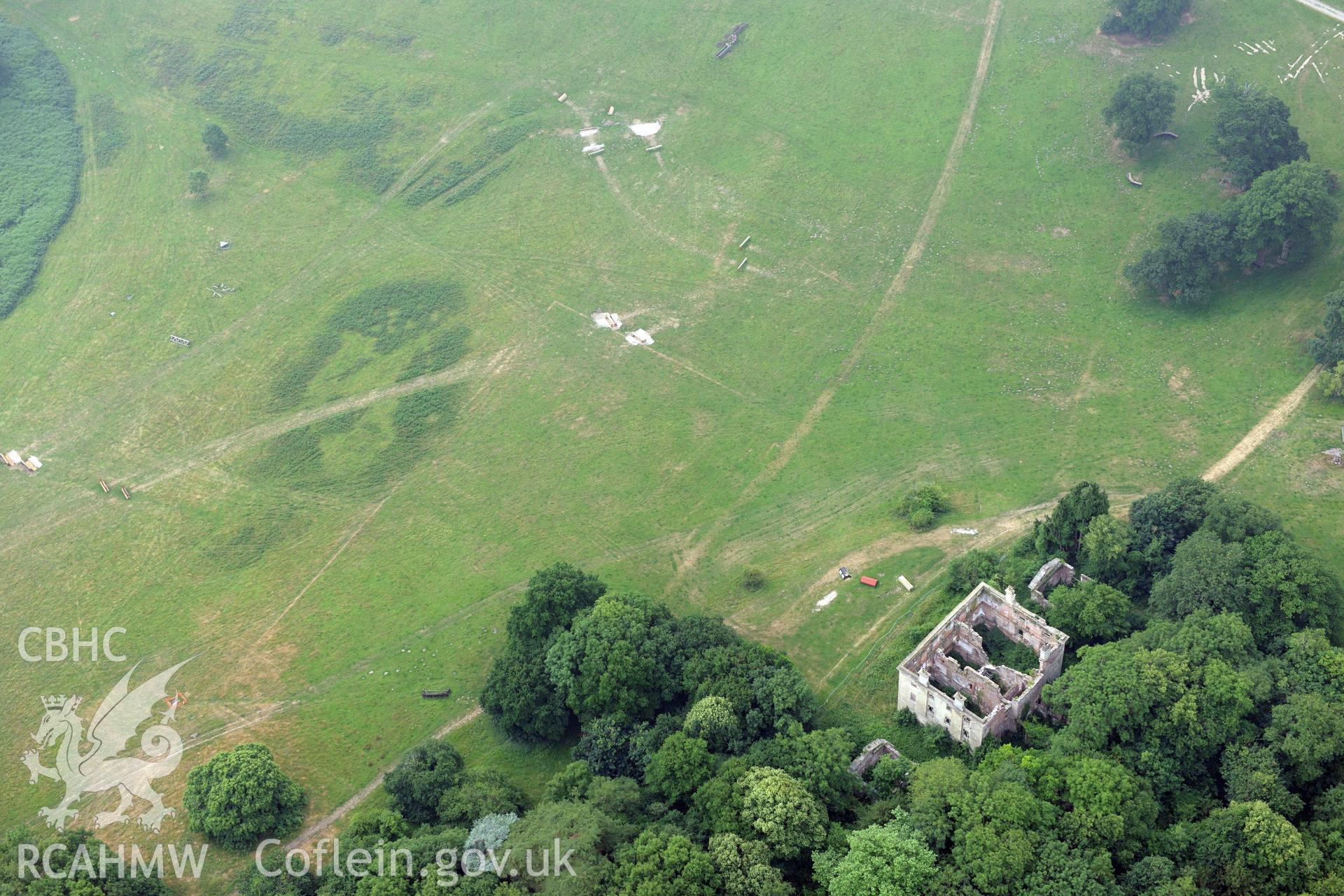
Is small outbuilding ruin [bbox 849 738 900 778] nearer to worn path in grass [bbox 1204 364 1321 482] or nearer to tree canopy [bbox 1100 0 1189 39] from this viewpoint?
worn path in grass [bbox 1204 364 1321 482]

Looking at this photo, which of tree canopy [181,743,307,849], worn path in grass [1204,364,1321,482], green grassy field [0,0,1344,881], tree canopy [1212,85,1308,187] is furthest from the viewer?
tree canopy [1212,85,1308,187]

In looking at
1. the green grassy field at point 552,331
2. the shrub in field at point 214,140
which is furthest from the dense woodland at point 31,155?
the shrub in field at point 214,140

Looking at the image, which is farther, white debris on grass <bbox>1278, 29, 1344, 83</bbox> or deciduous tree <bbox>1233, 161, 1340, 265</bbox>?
white debris on grass <bbox>1278, 29, 1344, 83</bbox>

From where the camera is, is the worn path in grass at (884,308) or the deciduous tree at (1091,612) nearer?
the deciduous tree at (1091,612)

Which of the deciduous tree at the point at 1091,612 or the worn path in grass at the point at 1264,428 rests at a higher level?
the worn path in grass at the point at 1264,428

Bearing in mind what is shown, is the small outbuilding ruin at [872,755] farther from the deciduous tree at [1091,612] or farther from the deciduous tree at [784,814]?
the deciduous tree at [1091,612]

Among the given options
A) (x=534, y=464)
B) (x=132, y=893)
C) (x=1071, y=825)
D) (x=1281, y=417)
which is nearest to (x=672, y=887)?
(x=1071, y=825)

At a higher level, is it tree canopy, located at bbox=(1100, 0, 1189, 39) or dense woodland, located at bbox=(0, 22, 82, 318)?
tree canopy, located at bbox=(1100, 0, 1189, 39)

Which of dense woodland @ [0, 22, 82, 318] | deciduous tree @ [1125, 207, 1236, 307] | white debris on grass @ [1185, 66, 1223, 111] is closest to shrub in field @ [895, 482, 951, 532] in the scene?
deciduous tree @ [1125, 207, 1236, 307]
